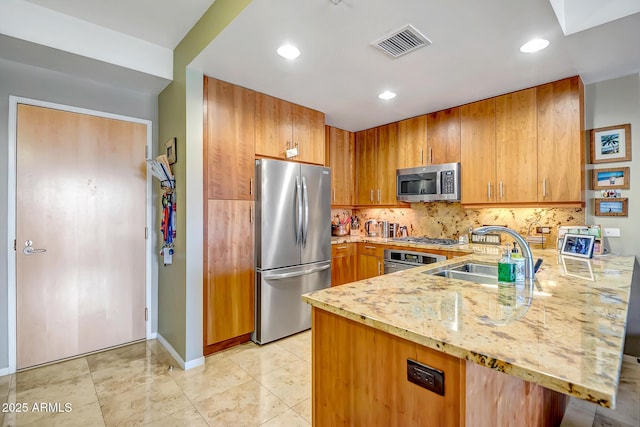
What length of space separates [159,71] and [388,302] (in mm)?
2661

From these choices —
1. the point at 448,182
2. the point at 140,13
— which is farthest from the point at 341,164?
the point at 140,13

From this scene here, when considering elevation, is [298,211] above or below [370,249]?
above

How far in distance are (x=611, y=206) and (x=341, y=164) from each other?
2.89 meters

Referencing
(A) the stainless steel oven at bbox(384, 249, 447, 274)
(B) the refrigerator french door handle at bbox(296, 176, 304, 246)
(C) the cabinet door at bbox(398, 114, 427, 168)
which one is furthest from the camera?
(C) the cabinet door at bbox(398, 114, 427, 168)

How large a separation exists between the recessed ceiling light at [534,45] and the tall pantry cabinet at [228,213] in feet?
7.34

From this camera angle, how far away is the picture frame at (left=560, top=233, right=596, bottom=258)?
2355mm

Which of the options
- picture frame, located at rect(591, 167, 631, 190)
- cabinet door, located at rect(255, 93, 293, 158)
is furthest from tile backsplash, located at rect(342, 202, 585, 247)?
cabinet door, located at rect(255, 93, 293, 158)

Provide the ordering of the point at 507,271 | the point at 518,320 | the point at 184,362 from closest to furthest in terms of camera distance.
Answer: the point at 518,320
the point at 507,271
the point at 184,362

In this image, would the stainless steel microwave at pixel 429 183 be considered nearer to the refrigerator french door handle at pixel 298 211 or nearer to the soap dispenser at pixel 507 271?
the refrigerator french door handle at pixel 298 211

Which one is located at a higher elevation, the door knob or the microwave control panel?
the microwave control panel

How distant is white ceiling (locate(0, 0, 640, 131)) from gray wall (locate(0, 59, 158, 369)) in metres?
0.14

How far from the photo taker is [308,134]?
3387 millimetres

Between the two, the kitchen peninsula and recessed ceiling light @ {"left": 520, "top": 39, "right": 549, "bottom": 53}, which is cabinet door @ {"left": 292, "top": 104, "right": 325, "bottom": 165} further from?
the kitchen peninsula

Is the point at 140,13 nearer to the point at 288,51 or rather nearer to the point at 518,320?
the point at 288,51
